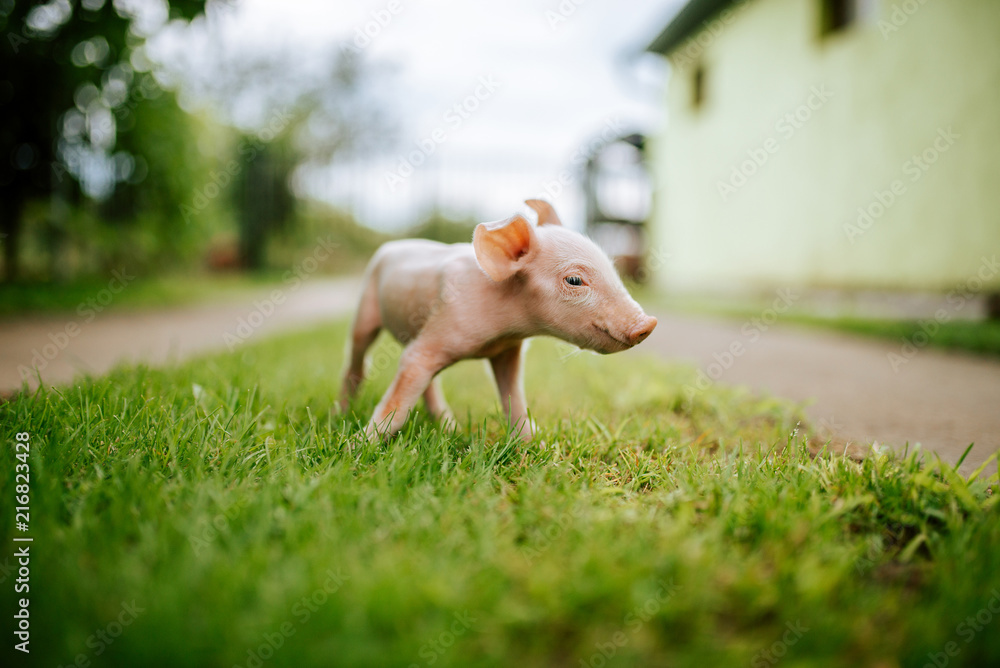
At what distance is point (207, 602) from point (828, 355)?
4.55 metres

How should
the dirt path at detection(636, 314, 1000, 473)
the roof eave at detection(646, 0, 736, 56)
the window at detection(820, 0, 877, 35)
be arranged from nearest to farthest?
→ the dirt path at detection(636, 314, 1000, 473) < the window at detection(820, 0, 877, 35) < the roof eave at detection(646, 0, 736, 56)

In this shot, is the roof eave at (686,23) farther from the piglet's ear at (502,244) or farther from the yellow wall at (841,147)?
the piglet's ear at (502,244)

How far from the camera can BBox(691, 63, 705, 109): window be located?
37.4ft

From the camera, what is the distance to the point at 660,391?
2.78 m

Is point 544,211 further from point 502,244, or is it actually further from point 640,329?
point 640,329

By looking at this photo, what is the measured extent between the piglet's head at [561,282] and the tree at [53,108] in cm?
469

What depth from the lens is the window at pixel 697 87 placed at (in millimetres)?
11398

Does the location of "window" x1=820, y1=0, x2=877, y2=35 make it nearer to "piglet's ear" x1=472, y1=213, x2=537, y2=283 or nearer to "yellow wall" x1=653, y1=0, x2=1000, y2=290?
"yellow wall" x1=653, y1=0, x2=1000, y2=290

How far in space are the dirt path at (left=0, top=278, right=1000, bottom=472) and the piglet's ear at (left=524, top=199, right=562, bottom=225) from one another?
1336 millimetres

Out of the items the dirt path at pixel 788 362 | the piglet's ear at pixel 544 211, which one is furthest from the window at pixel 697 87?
the piglet's ear at pixel 544 211

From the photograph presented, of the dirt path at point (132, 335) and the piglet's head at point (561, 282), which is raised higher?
the piglet's head at point (561, 282)

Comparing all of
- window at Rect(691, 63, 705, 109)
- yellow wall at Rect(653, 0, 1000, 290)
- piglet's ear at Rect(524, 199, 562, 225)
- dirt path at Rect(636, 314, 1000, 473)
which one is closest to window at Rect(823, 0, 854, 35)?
yellow wall at Rect(653, 0, 1000, 290)

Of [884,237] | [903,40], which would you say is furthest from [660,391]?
[903,40]

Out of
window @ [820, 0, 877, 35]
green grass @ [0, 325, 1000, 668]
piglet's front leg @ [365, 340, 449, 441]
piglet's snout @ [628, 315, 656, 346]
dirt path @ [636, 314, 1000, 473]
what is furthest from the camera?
window @ [820, 0, 877, 35]
